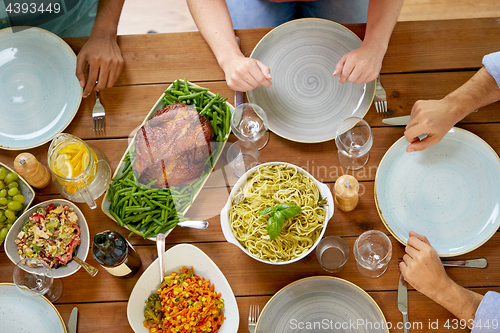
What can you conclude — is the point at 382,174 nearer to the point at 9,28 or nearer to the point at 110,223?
the point at 110,223

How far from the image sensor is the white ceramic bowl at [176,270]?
48.7 inches

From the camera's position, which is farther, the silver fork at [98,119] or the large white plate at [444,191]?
the silver fork at [98,119]

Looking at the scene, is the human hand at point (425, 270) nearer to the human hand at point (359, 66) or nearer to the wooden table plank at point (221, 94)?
the wooden table plank at point (221, 94)

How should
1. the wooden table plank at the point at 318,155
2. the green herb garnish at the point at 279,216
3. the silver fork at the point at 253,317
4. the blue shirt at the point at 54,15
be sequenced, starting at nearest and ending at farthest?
the green herb garnish at the point at 279,216, the silver fork at the point at 253,317, the wooden table plank at the point at 318,155, the blue shirt at the point at 54,15

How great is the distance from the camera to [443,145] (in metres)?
1.34

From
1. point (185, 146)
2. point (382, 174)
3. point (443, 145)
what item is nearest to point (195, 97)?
point (185, 146)

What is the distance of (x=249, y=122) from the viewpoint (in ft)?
4.46

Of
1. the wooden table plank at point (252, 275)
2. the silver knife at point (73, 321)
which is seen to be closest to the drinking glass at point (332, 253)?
the wooden table plank at point (252, 275)

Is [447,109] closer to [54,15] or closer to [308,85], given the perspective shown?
[308,85]

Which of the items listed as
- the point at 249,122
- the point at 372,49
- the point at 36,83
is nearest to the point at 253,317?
the point at 249,122

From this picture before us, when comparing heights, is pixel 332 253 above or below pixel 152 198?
below

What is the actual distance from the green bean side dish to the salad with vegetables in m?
0.18

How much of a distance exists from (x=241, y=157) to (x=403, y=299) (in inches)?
31.6

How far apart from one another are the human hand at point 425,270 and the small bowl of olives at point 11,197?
1.46 m
